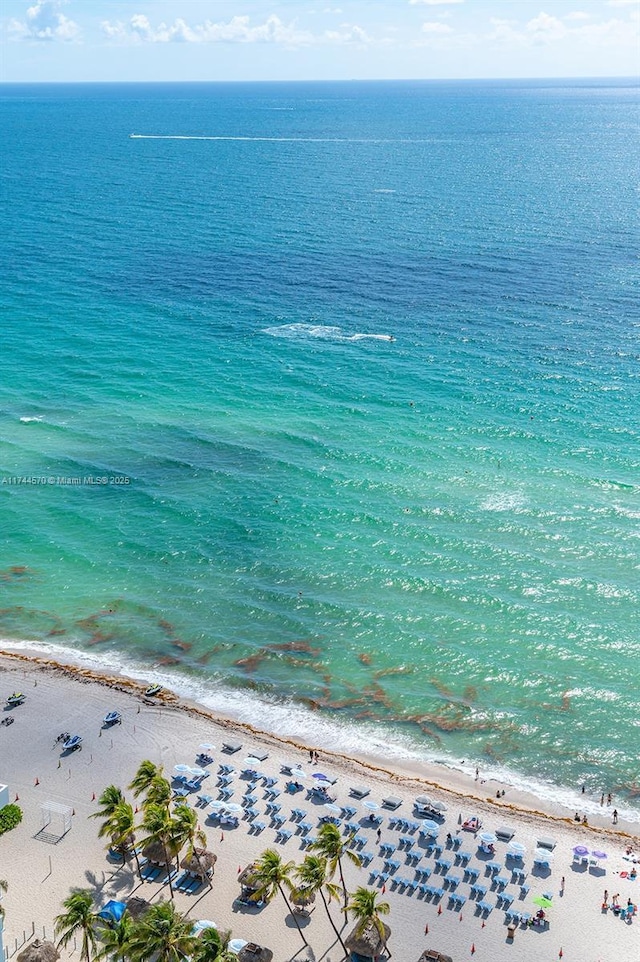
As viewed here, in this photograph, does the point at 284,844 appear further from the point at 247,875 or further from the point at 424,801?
the point at 424,801

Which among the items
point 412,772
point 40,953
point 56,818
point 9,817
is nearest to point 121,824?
point 40,953

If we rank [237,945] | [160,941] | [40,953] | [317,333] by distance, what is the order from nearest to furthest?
[160,941] → [40,953] → [237,945] → [317,333]

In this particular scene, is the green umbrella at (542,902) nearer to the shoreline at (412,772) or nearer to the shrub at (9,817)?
the shoreline at (412,772)

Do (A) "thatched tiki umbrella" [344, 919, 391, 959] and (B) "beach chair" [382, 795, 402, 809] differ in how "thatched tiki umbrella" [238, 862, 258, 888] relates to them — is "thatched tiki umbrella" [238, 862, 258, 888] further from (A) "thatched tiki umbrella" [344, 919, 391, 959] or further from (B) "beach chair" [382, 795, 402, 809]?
(B) "beach chair" [382, 795, 402, 809]

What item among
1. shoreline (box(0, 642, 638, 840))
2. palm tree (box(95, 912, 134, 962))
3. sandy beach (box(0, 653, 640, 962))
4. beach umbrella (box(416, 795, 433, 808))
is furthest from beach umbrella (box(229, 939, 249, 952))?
shoreline (box(0, 642, 638, 840))

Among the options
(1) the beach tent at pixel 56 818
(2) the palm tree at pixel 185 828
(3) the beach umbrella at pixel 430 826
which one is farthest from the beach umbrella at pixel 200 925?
(3) the beach umbrella at pixel 430 826

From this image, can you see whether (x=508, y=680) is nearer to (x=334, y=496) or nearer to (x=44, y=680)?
(x=334, y=496)

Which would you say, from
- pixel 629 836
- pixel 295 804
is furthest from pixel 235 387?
pixel 629 836
